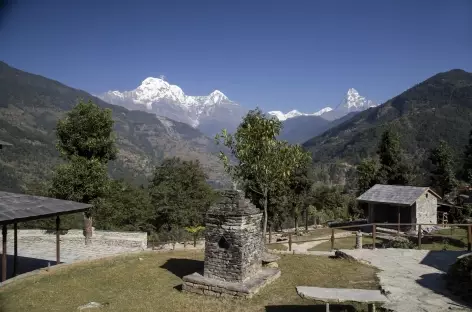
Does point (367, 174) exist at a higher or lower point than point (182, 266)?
higher

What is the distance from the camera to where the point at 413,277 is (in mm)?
12484

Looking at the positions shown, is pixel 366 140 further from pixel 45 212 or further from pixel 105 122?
pixel 45 212

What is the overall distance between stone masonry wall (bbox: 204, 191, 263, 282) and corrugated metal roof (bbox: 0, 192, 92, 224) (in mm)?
6940

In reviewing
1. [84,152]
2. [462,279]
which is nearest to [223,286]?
[462,279]

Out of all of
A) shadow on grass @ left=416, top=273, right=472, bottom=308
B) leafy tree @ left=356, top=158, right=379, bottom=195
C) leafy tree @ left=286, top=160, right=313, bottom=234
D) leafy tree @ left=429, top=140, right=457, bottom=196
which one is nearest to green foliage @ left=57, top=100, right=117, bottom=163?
leafy tree @ left=286, top=160, right=313, bottom=234

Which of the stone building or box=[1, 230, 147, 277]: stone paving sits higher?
the stone building

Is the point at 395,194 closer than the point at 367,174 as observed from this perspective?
Yes

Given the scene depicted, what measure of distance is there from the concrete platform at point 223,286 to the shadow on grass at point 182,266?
7.24 feet

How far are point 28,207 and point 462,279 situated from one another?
1536cm

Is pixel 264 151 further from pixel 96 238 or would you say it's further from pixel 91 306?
pixel 96 238

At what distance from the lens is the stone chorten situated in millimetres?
11766

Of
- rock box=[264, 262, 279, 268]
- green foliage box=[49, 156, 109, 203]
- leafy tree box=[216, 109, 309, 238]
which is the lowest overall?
rock box=[264, 262, 279, 268]

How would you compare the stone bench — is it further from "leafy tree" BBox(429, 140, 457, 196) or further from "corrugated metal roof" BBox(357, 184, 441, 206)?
"leafy tree" BBox(429, 140, 457, 196)

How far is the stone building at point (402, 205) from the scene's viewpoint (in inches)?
1272
